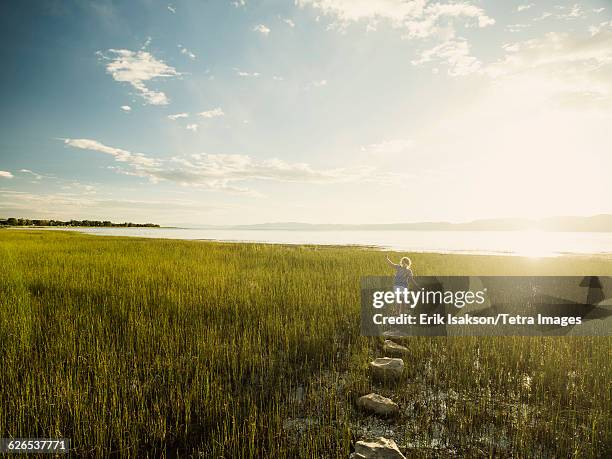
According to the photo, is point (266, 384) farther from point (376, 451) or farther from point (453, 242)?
point (453, 242)

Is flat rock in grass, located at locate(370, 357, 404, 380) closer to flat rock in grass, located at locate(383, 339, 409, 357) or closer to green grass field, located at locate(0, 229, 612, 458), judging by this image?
green grass field, located at locate(0, 229, 612, 458)

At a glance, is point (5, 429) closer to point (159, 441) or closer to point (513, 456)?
point (159, 441)

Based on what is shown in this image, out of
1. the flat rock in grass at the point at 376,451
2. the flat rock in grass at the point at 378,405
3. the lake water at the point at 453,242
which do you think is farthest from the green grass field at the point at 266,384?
the lake water at the point at 453,242

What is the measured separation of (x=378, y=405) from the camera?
4.66m

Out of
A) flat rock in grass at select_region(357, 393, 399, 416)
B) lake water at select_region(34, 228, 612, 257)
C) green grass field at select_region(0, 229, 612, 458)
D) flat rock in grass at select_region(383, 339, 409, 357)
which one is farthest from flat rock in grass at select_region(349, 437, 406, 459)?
lake water at select_region(34, 228, 612, 257)

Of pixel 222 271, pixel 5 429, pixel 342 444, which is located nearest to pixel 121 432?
pixel 5 429

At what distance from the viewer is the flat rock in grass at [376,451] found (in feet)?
11.5

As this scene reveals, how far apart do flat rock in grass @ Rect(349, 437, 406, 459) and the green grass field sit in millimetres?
242

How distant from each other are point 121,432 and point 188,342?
2945 mm

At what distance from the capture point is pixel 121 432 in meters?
3.93

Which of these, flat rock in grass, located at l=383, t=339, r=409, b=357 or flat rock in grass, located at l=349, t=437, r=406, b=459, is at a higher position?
flat rock in grass, located at l=349, t=437, r=406, b=459

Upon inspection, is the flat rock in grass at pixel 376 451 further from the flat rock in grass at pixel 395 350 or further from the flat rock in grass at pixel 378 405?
the flat rock in grass at pixel 395 350

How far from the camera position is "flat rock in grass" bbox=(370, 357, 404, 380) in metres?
5.69

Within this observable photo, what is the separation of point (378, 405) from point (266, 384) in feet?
6.11
